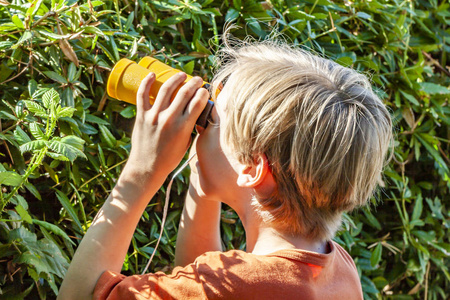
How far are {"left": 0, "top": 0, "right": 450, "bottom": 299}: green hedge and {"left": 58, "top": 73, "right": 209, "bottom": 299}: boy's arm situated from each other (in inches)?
4.7

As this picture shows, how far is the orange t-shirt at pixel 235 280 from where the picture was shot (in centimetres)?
107

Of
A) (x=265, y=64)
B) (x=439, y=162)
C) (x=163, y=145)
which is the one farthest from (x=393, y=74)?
(x=163, y=145)

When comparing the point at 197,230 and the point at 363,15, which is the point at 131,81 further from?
the point at 363,15

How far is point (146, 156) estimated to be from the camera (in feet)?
3.88

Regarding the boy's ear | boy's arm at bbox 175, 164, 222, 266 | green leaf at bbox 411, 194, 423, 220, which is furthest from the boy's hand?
green leaf at bbox 411, 194, 423, 220

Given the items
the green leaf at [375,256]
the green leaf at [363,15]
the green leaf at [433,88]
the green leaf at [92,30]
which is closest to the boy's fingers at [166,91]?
the green leaf at [92,30]

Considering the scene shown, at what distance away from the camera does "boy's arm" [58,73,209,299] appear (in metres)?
1.16

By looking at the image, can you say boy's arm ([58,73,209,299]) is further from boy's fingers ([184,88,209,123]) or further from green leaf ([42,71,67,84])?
green leaf ([42,71,67,84])

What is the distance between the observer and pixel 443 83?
7.75 feet

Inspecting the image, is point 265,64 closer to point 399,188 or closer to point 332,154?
point 332,154

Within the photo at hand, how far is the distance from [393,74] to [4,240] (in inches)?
58.8

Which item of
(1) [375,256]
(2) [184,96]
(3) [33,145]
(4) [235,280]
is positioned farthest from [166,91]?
(1) [375,256]

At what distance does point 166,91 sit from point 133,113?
0.95ft

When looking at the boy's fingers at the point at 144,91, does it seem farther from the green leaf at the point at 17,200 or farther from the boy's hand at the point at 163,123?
the green leaf at the point at 17,200
